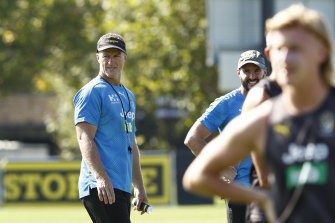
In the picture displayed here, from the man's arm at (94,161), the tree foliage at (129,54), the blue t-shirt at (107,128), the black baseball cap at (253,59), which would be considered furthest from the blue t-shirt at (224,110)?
the tree foliage at (129,54)

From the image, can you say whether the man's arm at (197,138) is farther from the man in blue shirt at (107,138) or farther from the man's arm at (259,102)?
the man's arm at (259,102)

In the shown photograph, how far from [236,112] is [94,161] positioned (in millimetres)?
1402

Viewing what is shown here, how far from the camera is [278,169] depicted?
4746 mm

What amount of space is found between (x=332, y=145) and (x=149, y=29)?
32.3 metres

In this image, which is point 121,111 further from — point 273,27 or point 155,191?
point 155,191

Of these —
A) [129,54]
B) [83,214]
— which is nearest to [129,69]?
[129,54]

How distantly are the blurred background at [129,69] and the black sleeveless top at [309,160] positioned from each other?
66.7ft

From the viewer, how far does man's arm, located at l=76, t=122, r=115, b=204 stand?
856 centimetres

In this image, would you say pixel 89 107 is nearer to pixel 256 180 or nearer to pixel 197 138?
pixel 197 138

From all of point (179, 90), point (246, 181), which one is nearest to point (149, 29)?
point (179, 90)

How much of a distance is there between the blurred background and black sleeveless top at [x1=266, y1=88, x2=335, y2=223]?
66.7ft

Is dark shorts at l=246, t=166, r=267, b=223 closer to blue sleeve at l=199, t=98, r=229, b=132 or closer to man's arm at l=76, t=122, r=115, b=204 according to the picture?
man's arm at l=76, t=122, r=115, b=204

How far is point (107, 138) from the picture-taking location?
8852 mm

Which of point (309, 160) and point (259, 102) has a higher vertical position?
point (259, 102)
